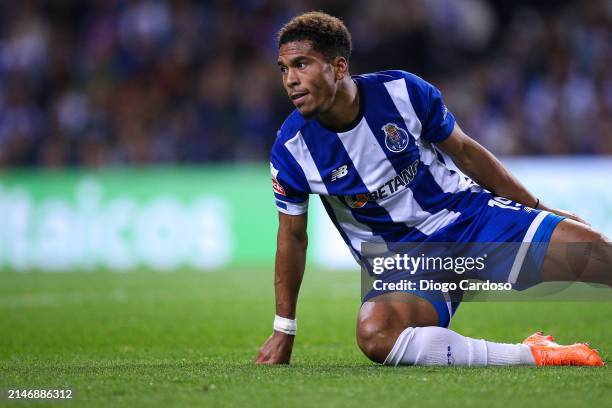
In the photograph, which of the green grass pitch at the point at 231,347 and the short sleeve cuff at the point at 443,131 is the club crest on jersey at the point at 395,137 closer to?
the short sleeve cuff at the point at 443,131

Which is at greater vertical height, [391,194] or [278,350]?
[391,194]

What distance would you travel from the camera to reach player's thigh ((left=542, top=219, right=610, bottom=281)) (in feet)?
16.0

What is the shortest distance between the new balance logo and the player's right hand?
2.76 ft

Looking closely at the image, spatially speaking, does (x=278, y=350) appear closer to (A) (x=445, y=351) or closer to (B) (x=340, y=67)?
(A) (x=445, y=351)

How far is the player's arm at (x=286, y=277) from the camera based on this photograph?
16.7 feet

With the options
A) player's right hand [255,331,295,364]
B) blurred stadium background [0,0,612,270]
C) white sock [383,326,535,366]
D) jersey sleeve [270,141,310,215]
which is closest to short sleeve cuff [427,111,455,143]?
jersey sleeve [270,141,310,215]

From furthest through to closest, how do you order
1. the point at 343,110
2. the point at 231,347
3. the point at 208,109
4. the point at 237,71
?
the point at 237,71, the point at 208,109, the point at 231,347, the point at 343,110

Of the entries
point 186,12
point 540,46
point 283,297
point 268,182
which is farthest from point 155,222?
point 283,297

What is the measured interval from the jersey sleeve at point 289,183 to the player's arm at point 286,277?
5 cm

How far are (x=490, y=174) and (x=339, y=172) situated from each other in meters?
0.80

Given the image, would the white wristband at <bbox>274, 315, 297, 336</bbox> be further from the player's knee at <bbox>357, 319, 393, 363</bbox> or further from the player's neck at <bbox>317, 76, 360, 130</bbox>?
the player's neck at <bbox>317, 76, 360, 130</bbox>

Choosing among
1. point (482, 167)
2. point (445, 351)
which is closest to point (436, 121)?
point (482, 167)

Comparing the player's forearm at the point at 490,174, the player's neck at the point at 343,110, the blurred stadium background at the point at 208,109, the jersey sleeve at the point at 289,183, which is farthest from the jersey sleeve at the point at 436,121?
the blurred stadium background at the point at 208,109

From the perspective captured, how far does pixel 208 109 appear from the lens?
605 inches
